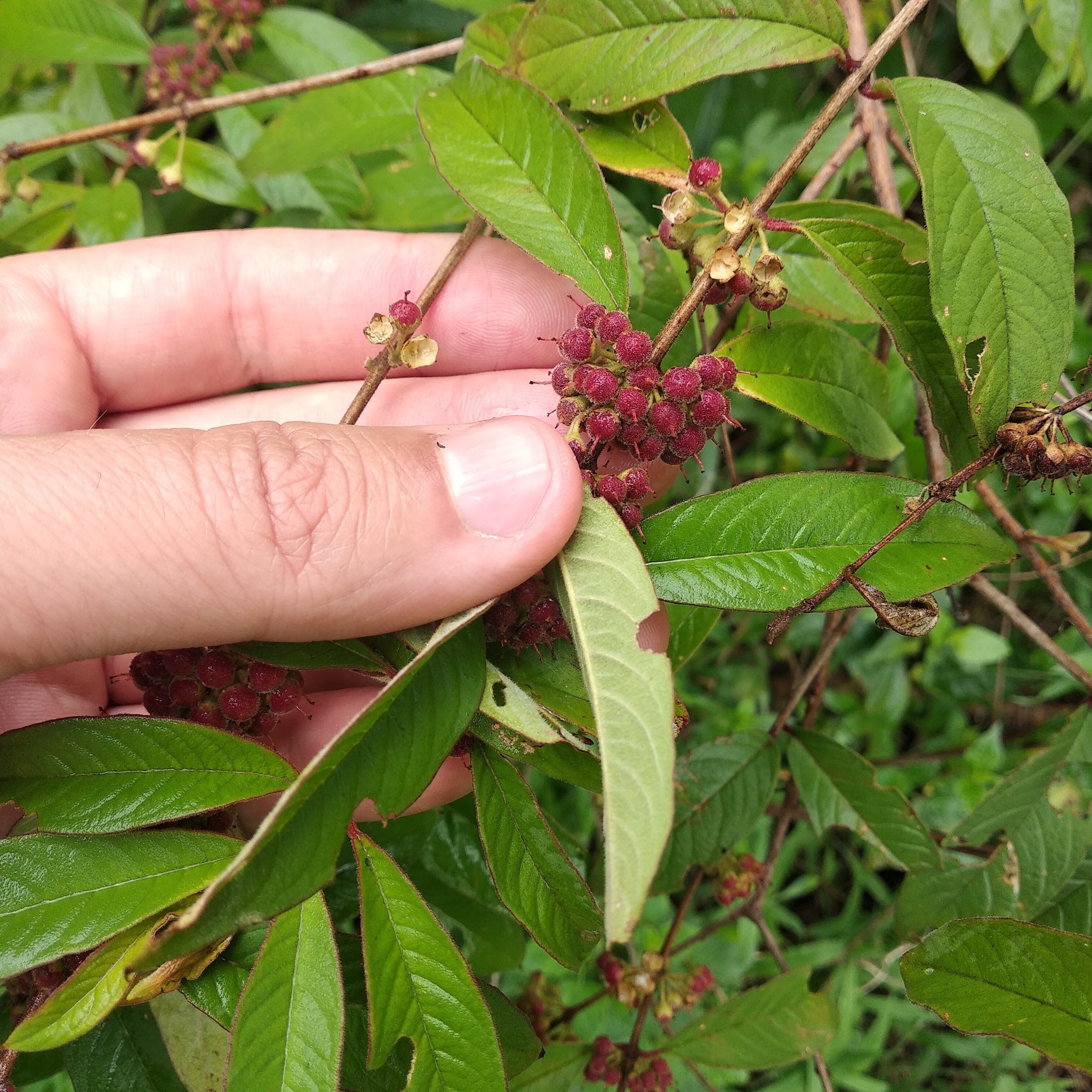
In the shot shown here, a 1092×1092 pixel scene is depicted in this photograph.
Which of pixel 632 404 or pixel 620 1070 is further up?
pixel 632 404

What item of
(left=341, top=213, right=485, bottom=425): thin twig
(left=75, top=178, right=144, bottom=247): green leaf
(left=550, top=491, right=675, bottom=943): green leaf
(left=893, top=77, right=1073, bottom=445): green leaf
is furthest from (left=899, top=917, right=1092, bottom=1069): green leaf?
(left=75, top=178, right=144, bottom=247): green leaf

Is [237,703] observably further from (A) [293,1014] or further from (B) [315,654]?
(A) [293,1014]

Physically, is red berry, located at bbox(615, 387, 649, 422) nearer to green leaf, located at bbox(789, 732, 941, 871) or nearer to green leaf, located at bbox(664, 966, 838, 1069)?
green leaf, located at bbox(789, 732, 941, 871)

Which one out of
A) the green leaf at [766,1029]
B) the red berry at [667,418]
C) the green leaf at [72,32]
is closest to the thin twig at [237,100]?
the green leaf at [72,32]

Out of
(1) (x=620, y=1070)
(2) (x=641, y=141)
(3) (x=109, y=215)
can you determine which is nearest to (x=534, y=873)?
(1) (x=620, y=1070)

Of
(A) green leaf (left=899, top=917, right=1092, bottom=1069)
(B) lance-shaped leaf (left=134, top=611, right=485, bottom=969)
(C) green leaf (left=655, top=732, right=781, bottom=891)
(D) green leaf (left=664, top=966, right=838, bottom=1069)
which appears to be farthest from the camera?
(C) green leaf (left=655, top=732, right=781, bottom=891)

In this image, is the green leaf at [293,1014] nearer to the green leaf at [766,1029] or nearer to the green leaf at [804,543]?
the green leaf at [804,543]
